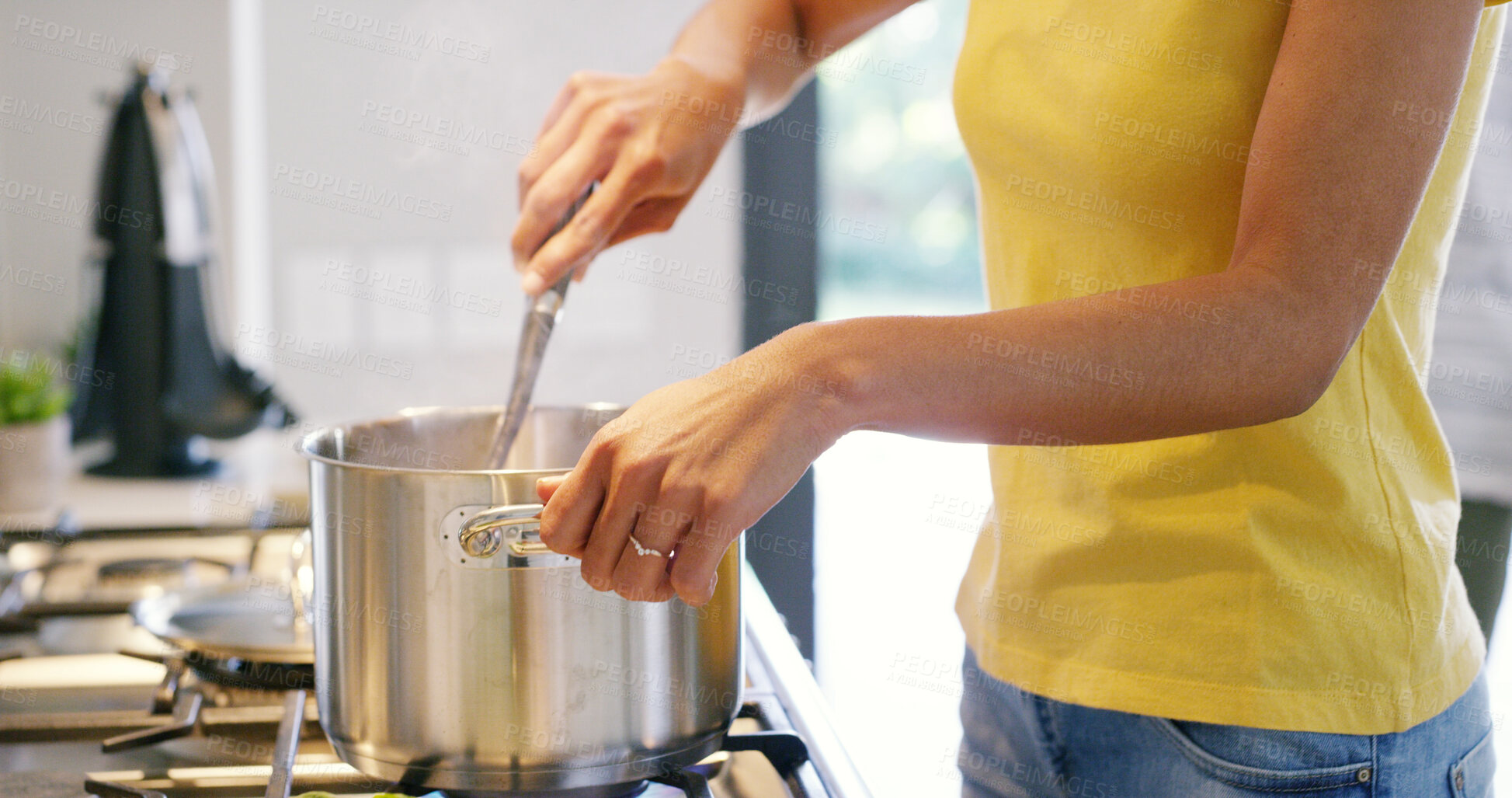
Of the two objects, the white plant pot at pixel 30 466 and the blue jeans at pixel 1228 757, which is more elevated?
the white plant pot at pixel 30 466

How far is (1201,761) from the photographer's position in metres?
0.60

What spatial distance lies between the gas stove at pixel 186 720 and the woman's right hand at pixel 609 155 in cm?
25

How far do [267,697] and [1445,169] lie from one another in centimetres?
72

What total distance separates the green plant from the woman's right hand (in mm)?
806

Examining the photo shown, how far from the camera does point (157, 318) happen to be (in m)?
1.47

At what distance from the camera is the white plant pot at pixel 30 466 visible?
4.07 ft

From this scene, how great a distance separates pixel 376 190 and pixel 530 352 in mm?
1193

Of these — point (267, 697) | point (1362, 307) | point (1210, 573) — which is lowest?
point (267, 697)

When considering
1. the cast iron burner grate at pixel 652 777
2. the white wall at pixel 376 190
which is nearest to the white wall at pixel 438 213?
the white wall at pixel 376 190

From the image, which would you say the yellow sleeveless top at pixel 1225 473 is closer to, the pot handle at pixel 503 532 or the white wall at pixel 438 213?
the pot handle at pixel 503 532

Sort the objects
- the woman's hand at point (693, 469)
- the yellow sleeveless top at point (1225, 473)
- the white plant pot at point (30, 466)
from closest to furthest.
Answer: the woman's hand at point (693, 469)
the yellow sleeveless top at point (1225, 473)
the white plant pot at point (30, 466)

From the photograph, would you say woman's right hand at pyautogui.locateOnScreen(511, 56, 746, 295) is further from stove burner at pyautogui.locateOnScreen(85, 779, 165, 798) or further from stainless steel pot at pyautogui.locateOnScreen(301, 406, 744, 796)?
stove burner at pyautogui.locateOnScreen(85, 779, 165, 798)

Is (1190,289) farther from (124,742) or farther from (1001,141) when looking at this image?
(124,742)

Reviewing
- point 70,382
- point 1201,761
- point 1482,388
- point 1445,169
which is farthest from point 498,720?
point 1482,388
